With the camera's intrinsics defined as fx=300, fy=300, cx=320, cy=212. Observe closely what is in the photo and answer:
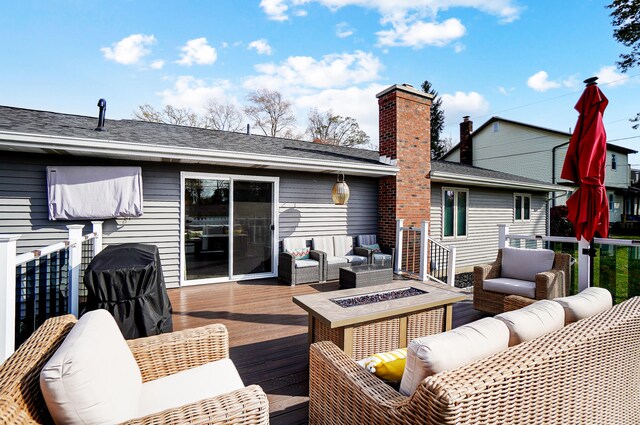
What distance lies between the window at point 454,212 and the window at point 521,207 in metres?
2.68

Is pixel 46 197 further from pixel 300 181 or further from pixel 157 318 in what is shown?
pixel 300 181

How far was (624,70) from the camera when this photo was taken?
1280cm

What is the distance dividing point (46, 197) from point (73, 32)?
4278 mm

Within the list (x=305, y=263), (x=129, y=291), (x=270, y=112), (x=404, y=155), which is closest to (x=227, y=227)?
(x=305, y=263)

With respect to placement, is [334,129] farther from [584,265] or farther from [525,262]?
[584,265]

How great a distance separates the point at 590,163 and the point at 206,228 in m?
5.54

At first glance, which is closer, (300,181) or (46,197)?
(46,197)

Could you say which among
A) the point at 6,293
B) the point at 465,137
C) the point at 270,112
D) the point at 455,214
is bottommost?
the point at 6,293

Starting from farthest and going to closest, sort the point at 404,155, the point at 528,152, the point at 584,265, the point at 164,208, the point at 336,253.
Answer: the point at 528,152
the point at 404,155
the point at 336,253
the point at 164,208
the point at 584,265

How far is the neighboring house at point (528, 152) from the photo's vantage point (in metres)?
16.2

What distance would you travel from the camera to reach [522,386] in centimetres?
119

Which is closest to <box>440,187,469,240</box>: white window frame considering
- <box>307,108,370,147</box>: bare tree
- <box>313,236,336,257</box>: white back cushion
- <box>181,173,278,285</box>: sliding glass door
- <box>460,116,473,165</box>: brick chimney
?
<box>313,236,336,257</box>: white back cushion

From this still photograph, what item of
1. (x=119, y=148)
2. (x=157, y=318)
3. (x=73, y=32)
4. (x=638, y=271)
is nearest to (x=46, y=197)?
(x=119, y=148)

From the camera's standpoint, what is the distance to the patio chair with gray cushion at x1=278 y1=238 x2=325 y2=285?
557cm
